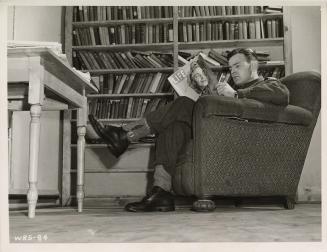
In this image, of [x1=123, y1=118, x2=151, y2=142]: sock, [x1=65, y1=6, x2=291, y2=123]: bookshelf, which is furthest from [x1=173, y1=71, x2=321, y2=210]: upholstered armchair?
[x1=65, y1=6, x2=291, y2=123]: bookshelf

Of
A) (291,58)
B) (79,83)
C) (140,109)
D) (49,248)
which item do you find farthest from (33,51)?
(291,58)

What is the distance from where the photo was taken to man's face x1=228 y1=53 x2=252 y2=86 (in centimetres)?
241

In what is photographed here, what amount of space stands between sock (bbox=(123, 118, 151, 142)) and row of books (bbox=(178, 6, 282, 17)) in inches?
46.8

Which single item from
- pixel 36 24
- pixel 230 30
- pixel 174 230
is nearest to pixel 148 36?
pixel 230 30

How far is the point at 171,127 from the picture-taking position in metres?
→ 2.09

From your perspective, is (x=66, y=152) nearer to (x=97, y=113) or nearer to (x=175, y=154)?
(x=97, y=113)

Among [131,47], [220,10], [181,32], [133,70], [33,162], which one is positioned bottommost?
[33,162]

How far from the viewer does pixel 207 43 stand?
3084mm

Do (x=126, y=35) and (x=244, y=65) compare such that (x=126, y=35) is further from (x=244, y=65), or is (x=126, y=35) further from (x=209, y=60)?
(x=244, y=65)

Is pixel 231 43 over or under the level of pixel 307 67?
over

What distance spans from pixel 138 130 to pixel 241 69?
698 millimetres

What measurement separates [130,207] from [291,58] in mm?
1719

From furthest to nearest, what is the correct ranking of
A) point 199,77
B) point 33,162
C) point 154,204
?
point 199,77 → point 154,204 → point 33,162

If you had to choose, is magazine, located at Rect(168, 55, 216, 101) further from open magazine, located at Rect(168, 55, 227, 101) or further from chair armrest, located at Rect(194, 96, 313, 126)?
chair armrest, located at Rect(194, 96, 313, 126)
